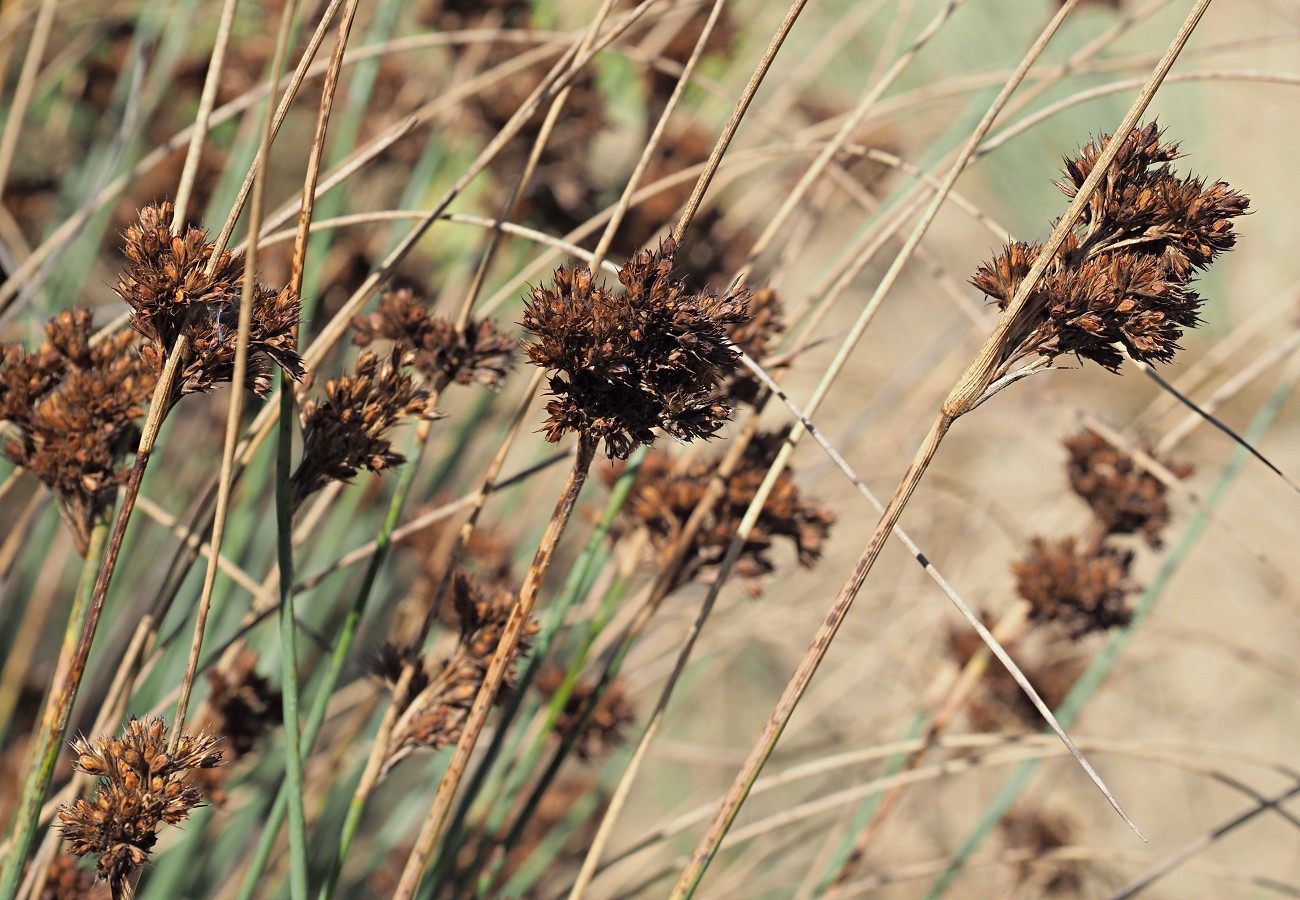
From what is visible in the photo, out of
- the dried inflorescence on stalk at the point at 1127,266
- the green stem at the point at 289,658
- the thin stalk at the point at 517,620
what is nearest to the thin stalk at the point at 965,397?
the dried inflorescence on stalk at the point at 1127,266

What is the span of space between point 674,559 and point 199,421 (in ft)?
4.19

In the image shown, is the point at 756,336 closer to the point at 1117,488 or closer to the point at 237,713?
the point at 1117,488

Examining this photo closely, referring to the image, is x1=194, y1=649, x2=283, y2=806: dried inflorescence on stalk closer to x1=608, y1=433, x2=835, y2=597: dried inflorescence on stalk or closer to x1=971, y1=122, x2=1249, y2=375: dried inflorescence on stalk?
x1=608, y1=433, x2=835, y2=597: dried inflorescence on stalk

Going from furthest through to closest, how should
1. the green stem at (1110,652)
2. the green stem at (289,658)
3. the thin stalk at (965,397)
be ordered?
1. the green stem at (1110,652)
2. the green stem at (289,658)
3. the thin stalk at (965,397)

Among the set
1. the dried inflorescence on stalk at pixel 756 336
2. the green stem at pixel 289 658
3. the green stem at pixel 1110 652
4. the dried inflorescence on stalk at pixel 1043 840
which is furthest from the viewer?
the dried inflorescence on stalk at pixel 1043 840

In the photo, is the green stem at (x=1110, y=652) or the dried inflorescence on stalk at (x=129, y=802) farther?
the green stem at (x=1110, y=652)

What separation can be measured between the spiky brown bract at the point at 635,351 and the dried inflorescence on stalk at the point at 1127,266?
0.16 m

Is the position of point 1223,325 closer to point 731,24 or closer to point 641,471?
point 731,24

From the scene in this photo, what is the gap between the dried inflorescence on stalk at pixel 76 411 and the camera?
2.21 ft

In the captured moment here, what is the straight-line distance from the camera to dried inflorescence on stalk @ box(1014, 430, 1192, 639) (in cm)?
103

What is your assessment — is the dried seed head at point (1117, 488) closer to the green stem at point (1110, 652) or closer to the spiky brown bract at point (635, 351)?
the green stem at point (1110, 652)

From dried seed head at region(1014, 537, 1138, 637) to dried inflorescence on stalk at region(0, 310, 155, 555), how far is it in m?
0.84

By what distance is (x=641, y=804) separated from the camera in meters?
3.03

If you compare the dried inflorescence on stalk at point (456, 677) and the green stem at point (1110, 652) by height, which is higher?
the green stem at point (1110, 652)
